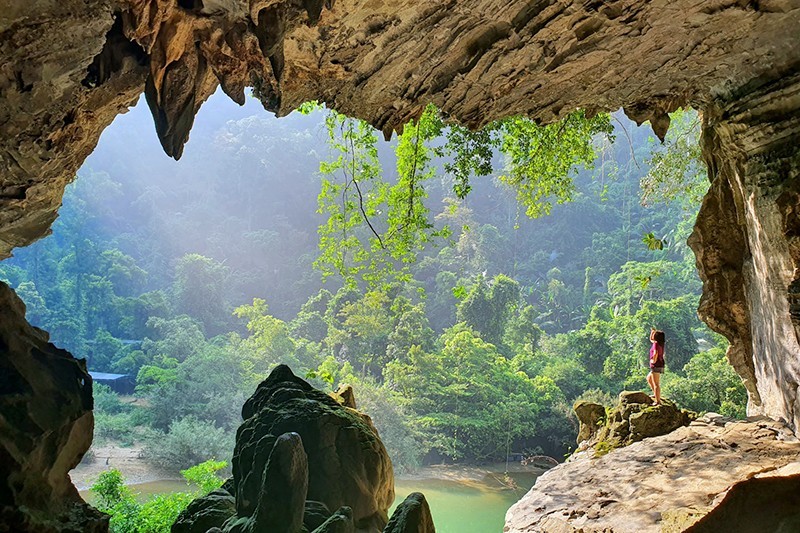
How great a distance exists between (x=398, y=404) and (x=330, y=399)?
1358 centimetres

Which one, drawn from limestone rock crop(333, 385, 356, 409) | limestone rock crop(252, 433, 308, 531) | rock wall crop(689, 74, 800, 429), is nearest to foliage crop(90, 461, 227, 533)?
limestone rock crop(333, 385, 356, 409)

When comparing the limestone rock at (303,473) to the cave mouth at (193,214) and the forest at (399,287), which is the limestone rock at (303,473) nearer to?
the forest at (399,287)

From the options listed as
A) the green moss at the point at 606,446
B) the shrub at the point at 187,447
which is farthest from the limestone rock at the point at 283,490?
the shrub at the point at 187,447

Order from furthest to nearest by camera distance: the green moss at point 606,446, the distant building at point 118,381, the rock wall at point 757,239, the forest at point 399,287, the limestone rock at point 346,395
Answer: the distant building at point 118,381, the forest at point 399,287, the green moss at point 606,446, the limestone rock at point 346,395, the rock wall at point 757,239

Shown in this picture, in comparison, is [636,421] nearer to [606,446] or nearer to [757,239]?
[606,446]

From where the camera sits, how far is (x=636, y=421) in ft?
17.9

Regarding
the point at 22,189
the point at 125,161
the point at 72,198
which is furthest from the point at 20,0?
the point at 125,161

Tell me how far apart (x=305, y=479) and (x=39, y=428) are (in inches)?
63.8

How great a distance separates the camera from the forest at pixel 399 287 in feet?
22.1

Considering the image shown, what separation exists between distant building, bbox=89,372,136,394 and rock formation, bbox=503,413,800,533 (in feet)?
73.8

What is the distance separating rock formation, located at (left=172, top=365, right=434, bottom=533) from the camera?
2.83 metres

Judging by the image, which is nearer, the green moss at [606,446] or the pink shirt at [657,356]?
the green moss at [606,446]

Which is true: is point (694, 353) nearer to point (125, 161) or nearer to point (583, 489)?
point (583, 489)

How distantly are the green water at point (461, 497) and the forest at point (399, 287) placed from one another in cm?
102
